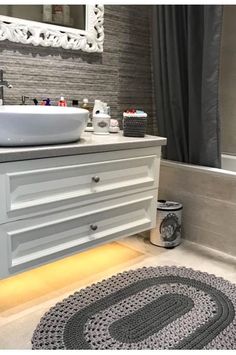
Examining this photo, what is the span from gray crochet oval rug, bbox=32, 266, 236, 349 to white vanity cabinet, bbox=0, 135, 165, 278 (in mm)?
242

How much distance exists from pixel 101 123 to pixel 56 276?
2.78ft

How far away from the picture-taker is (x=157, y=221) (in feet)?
7.32

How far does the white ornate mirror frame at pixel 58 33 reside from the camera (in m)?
1.86

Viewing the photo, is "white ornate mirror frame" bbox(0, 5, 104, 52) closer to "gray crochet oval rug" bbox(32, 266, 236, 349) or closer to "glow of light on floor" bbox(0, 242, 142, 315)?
"glow of light on floor" bbox(0, 242, 142, 315)

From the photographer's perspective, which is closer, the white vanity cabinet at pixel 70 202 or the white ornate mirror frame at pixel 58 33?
the white vanity cabinet at pixel 70 202

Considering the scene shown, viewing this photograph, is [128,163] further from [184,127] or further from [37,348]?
[37,348]

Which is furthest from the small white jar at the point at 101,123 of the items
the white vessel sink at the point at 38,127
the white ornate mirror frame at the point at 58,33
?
the white ornate mirror frame at the point at 58,33

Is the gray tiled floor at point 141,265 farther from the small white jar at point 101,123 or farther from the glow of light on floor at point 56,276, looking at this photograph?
the small white jar at point 101,123

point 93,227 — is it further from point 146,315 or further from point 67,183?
point 146,315

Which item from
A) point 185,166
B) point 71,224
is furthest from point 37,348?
point 185,166

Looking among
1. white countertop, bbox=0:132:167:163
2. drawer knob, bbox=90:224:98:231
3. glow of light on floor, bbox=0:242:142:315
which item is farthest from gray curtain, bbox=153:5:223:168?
drawer knob, bbox=90:224:98:231

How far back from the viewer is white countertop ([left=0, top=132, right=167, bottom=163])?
1.41 meters

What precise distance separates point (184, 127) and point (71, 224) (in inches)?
43.0

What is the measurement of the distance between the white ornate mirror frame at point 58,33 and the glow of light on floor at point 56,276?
1214 millimetres
